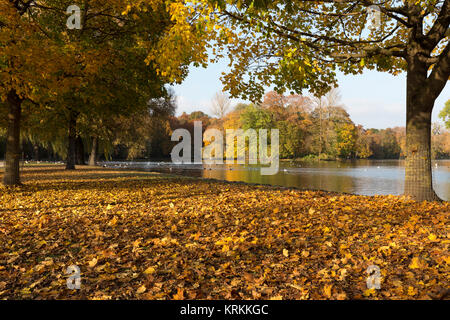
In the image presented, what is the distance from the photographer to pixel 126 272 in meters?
3.52

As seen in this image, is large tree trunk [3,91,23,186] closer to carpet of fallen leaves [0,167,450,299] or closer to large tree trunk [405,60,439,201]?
carpet of fallen leaves [0,167,450,299]

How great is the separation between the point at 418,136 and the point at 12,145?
1332cm

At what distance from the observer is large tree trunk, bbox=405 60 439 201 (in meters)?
8.08

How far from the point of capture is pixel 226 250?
4145 millimetres

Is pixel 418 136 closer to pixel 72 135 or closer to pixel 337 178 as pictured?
pixel 337 178

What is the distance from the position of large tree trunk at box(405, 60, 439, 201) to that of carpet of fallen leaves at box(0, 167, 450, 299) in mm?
707

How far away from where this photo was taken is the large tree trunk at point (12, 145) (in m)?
11.0

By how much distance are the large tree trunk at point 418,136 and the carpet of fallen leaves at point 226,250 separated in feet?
2.32

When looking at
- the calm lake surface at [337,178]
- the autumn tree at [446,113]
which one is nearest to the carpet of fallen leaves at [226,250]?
the calm lake surface at [337,178]

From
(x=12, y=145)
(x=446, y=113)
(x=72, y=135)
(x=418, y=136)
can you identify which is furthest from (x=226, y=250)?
(x=446, y=113)

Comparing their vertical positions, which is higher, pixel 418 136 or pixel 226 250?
pixel 418 136

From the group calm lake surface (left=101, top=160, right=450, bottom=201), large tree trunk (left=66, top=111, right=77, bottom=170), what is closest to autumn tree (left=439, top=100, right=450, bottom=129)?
calm lake surface (left=101, top=160, right=450, bottom=201)

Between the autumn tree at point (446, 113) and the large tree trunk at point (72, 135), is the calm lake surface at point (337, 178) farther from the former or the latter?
the autumn tree at point (446, 113)
